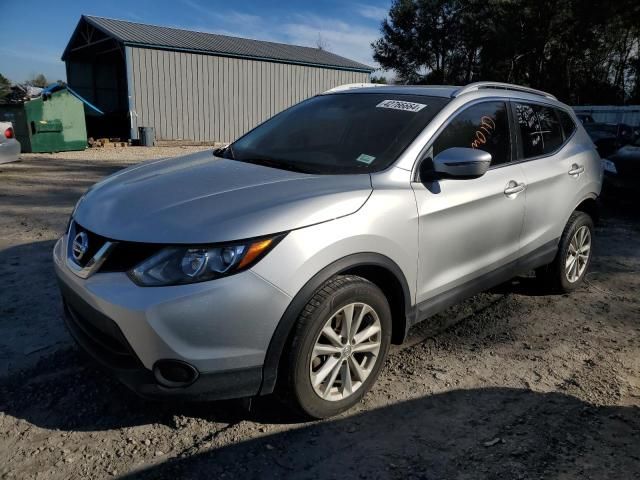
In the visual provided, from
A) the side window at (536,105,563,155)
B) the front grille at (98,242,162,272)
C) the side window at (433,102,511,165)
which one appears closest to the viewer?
the front grille at (98,242,162,272)

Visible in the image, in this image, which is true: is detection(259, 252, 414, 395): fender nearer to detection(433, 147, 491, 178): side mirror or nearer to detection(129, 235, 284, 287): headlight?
detection(129, 235, 284, 287): headlight

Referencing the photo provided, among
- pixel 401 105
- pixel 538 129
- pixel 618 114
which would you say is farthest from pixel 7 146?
pixel 618 114

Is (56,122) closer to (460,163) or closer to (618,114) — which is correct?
(460,163)

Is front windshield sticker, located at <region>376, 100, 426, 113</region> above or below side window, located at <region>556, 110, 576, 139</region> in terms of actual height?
above

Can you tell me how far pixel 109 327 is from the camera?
226 cm

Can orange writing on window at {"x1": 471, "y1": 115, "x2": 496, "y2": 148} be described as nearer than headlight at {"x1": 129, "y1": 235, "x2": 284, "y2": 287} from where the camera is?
No

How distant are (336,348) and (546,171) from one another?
2.33 m

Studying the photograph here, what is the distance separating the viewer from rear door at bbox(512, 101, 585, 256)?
3.78m

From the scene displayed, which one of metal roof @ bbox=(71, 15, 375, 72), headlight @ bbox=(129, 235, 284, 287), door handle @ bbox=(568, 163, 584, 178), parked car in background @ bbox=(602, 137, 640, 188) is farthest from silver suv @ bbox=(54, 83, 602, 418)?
metal roof @ bbox=(71, 15, 375, 72)

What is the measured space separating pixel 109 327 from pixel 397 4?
4126 cm

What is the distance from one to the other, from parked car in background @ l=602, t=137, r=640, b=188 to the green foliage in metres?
22.8

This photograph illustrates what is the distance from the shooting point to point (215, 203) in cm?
244

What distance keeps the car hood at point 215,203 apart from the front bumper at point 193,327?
8.6 inches

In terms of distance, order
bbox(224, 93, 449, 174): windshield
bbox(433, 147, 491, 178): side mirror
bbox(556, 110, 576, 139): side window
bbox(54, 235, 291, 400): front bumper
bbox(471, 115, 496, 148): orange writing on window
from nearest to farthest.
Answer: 1. bbox(54, 235, 291, 400): front bumper
2. bbox(433, 147, 491, 178): side mirror
3. bbox(224, 93, 449, 174): windshield
4. bbox(471, 115, 496, 148): orange writing on window
5. bbox(556, 110, 576, 139): side window
